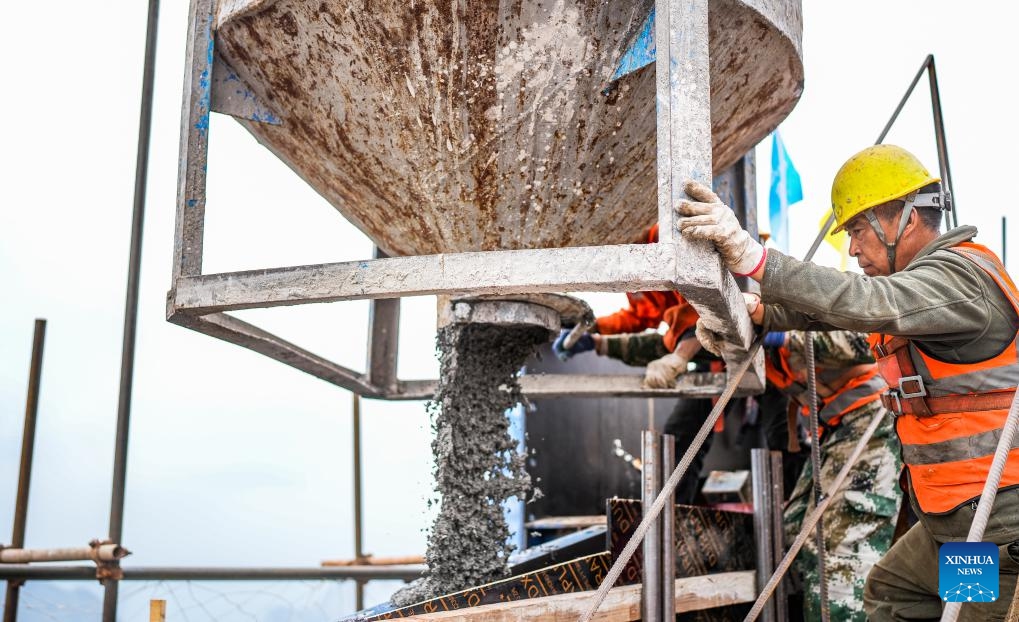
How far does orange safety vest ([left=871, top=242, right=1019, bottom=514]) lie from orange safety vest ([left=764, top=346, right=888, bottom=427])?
5.99 feet

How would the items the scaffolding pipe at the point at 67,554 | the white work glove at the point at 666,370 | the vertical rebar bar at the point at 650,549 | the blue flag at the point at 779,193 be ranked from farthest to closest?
1. the blue flag at the point at 779,193
2. the scaffolding pipe at the point at 67,554
3. the white work glove at the point at 666,370
4. the vertical rebar bar at the point at 650,549

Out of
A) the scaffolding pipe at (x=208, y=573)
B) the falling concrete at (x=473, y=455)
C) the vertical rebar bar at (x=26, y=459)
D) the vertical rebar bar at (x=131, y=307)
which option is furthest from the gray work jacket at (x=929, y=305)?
the vertical rebar bar at (x=26, y=459)

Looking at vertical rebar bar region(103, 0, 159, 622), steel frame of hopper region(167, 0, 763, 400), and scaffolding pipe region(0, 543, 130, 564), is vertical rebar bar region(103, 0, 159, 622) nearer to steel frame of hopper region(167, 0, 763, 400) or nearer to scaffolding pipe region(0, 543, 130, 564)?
scaffolding pipe region(0, 543, 130, 564)

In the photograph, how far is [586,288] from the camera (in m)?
2.62

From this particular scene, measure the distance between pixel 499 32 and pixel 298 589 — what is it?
4.53m

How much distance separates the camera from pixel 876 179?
3012 millimetres

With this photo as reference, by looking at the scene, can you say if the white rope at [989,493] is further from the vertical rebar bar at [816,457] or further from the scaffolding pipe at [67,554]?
the scaffolding pipe at [67,554]

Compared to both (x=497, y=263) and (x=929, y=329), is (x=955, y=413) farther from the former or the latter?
(x=497, y=263)

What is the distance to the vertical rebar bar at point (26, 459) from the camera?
17.0 ft

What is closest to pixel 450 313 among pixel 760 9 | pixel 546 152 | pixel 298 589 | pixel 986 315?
pixel 546 152

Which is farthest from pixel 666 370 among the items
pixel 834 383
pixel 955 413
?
pixel 955 413

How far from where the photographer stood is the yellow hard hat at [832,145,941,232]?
9.78 feet

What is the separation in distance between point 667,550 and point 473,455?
881mm

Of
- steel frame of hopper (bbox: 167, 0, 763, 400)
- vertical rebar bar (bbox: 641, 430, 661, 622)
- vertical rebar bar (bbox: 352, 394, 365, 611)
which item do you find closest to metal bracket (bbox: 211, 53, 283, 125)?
steel frame of hopper (bbox: 167, 0, 763, 400)
